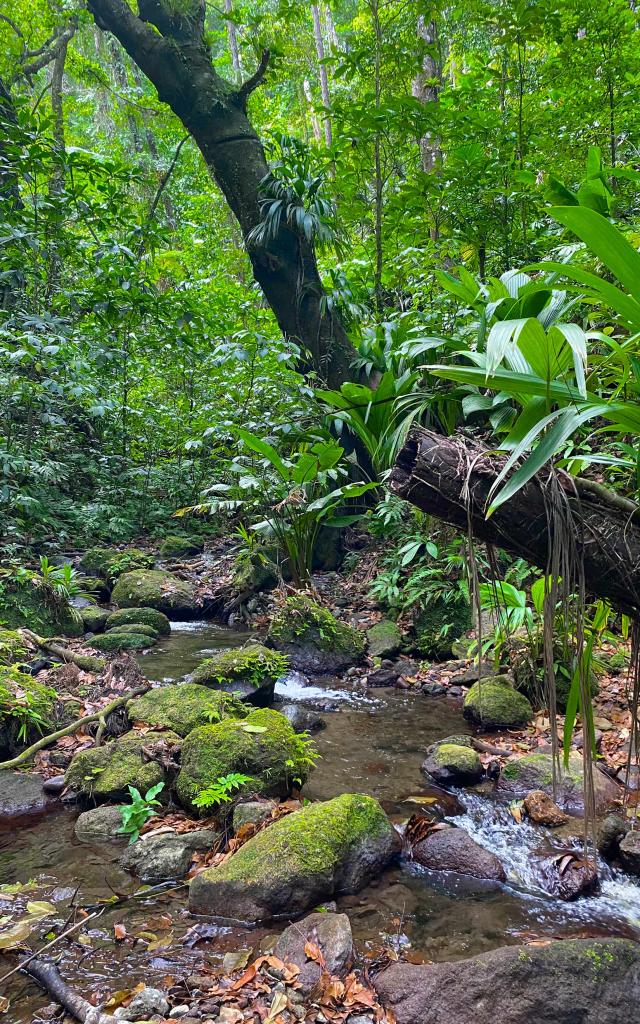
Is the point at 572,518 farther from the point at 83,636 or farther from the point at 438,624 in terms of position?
the point at 83,636

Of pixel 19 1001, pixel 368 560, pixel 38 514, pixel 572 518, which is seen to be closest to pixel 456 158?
pixel 368 560

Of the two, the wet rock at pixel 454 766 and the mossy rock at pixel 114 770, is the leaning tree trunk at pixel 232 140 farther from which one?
the mossy rock at pixel 114 770

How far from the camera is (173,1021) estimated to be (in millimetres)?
1790

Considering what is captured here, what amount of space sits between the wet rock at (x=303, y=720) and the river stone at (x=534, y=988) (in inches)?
93.3

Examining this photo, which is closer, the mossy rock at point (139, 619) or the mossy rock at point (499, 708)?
the mossy rock at point (499, 708)

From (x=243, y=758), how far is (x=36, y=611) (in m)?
3.51

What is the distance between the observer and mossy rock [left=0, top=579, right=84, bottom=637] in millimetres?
5617

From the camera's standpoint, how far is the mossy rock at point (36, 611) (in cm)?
562

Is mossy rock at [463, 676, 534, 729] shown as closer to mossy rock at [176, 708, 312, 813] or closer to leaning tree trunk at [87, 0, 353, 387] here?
mossy rock at [176, 708, 312, 813]

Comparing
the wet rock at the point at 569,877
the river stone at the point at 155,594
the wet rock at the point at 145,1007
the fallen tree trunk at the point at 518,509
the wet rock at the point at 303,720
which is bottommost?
the wet rock at the point at 569,877

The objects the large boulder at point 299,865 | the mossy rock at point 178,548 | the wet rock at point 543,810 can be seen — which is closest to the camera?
the large boulder at point 299,865

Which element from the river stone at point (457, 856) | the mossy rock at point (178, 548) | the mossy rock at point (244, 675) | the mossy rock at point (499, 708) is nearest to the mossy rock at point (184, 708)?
the mossy rock at point (244, 675)

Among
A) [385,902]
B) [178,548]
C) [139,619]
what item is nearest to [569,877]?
[385,902]

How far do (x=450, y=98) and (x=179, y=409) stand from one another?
6.05 metres
